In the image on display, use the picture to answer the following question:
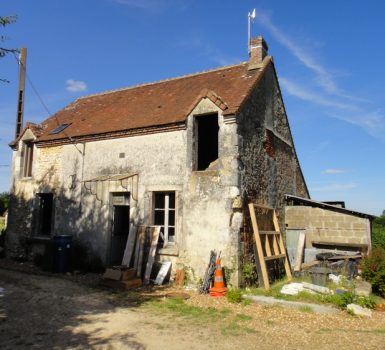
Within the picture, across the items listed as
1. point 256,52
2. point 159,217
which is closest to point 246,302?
point 159,217

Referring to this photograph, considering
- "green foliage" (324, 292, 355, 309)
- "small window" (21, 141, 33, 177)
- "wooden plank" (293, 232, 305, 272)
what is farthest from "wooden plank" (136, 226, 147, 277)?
"small window" (21, 141, 33, 177)

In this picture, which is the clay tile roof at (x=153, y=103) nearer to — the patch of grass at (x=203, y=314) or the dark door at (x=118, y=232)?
the dark door at (x=118, y=232)

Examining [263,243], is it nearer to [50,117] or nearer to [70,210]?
[70,210]

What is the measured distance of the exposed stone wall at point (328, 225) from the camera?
12000 millimetres

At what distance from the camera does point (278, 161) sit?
531 inches

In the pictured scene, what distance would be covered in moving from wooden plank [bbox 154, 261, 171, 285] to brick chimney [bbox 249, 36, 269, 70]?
7484mm

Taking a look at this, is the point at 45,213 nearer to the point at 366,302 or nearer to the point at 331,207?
the point at 331,207

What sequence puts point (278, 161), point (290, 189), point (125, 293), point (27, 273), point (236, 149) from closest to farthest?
point (125, 293), point (236, 149), point (27, 273), point (278, 161), point (290, 189)

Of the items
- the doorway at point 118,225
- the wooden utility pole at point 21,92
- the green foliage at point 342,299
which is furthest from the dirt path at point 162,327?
the wooden utility pole at point 21,92

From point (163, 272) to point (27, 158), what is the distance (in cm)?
855

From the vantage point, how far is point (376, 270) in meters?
9.13

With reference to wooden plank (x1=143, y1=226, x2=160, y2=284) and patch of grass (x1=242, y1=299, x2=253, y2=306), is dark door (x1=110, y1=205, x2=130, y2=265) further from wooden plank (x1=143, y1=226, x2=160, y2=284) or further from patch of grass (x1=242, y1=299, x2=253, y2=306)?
patch of grass (x1=242, y1=299, x2=253, y2=306)

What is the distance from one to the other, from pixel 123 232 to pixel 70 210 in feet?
6.95

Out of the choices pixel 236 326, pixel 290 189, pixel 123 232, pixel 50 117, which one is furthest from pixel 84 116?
pixel 236 326
